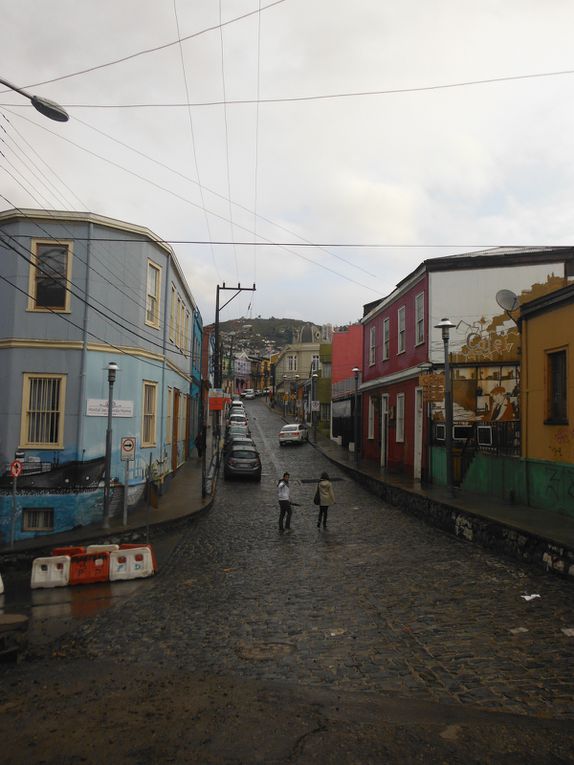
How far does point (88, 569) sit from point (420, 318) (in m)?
15.1

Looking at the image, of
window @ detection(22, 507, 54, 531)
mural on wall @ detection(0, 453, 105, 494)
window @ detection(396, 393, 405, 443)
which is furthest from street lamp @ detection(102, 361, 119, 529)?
window @ detection(396, 393, 405, 443)

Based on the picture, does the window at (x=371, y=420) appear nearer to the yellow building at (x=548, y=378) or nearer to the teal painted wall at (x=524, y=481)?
the teal painted wall at (x=524, y=481)

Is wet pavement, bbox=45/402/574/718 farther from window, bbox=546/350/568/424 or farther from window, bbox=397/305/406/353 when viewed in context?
window, bbox=397/305/406/353

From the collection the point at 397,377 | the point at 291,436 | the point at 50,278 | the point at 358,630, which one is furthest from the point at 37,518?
the point at 291,436

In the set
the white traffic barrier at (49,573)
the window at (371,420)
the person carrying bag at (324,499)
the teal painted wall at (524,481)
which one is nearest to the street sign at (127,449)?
the white traffic barrier at (49,573)

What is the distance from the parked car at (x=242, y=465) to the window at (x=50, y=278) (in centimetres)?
1129

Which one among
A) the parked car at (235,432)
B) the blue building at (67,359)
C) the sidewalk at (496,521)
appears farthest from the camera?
the parked car at (235,432)

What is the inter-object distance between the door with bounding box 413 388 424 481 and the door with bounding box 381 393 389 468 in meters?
4.31

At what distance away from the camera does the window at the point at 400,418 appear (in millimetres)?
23969

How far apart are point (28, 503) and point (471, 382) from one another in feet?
46.6

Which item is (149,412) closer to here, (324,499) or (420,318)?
(324,499)

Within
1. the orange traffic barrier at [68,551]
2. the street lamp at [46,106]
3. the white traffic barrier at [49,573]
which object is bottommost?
the white traffic barrier at [49,573]

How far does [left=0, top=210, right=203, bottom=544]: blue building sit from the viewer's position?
48.6ft

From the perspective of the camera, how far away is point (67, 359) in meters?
15.6
